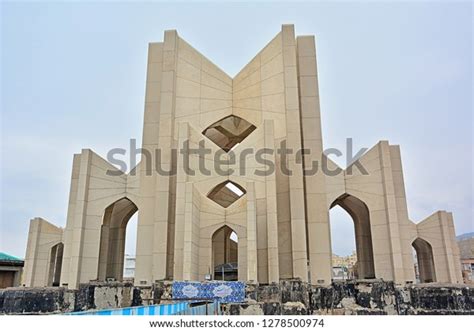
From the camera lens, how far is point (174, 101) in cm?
2088

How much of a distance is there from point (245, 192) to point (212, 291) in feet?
20.4

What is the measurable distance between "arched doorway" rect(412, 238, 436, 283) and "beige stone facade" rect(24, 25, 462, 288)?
209cm

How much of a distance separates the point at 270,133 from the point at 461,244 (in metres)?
33.8

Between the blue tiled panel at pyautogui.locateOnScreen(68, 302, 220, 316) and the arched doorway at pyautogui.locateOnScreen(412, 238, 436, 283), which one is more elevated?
the arched doorway at pyautogui.locateOnScreen(412, 238, 436, 283)

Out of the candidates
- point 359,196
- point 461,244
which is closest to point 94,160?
point 359,196

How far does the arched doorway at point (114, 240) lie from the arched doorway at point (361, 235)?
39.8ft

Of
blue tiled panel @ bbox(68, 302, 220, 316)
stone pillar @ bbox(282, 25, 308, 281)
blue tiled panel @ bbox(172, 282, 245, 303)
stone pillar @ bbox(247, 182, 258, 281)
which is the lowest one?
blue tiled panel @ bbox(68, 302, 220, 316)

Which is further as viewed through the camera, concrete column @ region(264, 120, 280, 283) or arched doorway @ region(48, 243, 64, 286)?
arched doorway @ region(48, 243, 64, 286)

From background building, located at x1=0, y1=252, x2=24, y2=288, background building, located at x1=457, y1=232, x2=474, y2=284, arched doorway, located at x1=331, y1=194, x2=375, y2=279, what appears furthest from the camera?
background building, located at x1=457, y1=232, x2=474, y2=284

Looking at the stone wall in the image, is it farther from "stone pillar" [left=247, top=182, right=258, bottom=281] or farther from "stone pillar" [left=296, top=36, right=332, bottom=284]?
"stone pillar" [left=296, top=36, right=332, bottom=284]

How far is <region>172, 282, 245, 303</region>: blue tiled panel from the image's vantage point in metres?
13.1

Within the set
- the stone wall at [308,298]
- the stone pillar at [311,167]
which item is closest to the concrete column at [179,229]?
the stone wall at [308,298]

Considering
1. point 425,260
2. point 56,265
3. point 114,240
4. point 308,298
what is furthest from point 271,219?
point 56,265

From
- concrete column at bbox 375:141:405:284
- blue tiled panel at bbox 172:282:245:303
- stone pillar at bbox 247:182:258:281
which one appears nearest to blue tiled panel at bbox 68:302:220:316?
blue tiled panel at bbox 172:282:245:303
